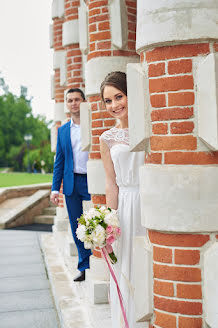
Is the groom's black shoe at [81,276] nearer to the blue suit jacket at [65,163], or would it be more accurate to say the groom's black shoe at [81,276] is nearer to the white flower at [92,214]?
the blue suit jacket at [65,163]

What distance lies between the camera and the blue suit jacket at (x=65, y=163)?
5613 millimetres

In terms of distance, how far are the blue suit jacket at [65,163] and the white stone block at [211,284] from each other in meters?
2.91

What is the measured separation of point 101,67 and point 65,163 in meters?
1.44

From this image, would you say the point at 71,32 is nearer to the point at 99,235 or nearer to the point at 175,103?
the point at 175,103

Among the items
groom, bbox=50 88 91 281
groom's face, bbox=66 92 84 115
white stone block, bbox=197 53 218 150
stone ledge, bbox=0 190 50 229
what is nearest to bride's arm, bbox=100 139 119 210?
white stone block, bbox=197 53 218 150

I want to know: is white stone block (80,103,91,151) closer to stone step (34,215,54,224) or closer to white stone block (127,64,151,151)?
white stone block (127,64,151,151)

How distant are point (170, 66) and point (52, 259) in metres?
4.94

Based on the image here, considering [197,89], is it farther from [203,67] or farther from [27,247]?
[27,247]

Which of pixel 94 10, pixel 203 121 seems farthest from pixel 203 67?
pixel 94 10

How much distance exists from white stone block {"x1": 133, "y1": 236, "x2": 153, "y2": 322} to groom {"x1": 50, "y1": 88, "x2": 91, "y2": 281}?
7.98ft

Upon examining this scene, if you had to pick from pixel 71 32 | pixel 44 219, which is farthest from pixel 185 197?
pixel 44 219

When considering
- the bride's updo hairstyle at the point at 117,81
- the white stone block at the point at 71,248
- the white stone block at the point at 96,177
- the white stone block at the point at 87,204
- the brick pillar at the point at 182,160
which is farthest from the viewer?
the white stone block at the point at 71,248

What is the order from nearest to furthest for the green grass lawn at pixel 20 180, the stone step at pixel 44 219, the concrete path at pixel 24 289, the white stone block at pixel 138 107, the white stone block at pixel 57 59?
1. the white stone block at pixel 138 107
2. the concrete path at pixel 24 289
3. the white stone block at pixel 57 59
4. the stone step at pixel 44 219
5. the green grass lawn at pixel 20 180

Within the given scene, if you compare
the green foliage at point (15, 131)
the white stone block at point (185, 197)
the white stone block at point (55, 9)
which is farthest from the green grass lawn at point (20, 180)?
the green foliage at point (15, 131)
